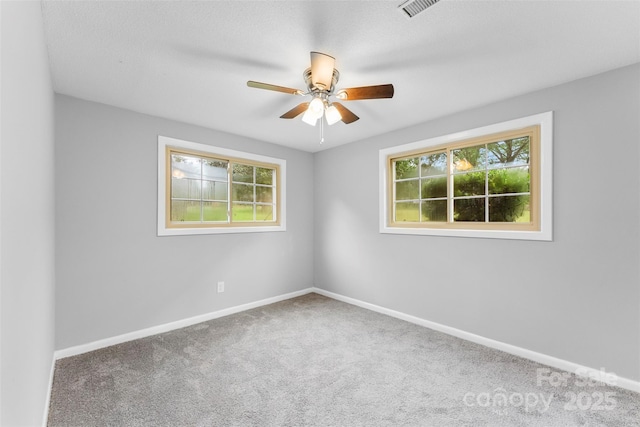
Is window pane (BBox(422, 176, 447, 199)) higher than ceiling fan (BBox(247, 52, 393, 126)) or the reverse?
the reverse

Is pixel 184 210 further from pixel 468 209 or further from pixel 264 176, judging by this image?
pixel 468 209

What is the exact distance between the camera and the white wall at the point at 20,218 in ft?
2.77

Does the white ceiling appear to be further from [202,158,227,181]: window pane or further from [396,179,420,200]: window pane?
[396,179,420,200]: window pane

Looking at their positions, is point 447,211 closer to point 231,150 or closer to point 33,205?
point 231,150

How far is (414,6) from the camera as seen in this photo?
151 cm

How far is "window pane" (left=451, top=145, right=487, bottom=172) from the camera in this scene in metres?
2.94

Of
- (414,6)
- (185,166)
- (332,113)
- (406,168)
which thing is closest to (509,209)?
(406,168)

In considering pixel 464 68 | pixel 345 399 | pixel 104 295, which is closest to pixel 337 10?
pixel 464 68

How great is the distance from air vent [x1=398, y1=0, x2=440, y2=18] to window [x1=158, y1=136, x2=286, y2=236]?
2628 mm

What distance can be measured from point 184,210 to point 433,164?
2.96 m

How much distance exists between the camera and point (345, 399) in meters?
1.96

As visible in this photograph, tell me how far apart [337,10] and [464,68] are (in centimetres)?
113

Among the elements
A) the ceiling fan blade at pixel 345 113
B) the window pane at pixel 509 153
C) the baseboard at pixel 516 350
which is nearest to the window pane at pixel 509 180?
the window pane at pixel 509 153

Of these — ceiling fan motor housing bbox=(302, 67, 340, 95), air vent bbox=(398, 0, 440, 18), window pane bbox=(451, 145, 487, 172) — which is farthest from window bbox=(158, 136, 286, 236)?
air vent bbox=(398, 0, 440, 18)
